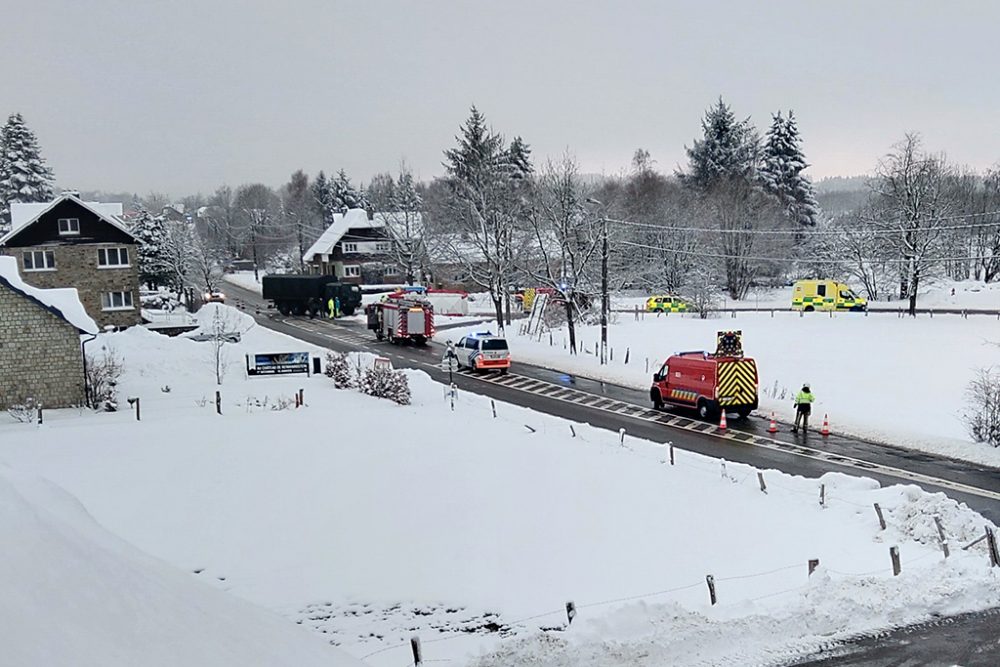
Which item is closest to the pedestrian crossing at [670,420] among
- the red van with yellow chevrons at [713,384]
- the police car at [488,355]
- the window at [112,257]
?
the police car at [488,355]

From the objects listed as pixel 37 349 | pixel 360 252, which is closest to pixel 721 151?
pixel 360 252

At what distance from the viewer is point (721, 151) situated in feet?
276

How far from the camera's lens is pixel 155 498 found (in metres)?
15.4

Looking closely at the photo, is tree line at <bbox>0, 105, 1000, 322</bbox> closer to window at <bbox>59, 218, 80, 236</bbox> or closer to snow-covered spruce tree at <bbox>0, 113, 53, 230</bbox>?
snow-covered spruce tree at <bbox>0, 113, 53, 230</bbox>

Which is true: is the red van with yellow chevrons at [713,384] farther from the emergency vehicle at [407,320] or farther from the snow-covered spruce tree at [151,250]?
the snow-covered spruce tree at [151,250]

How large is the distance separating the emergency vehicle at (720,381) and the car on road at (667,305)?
107ft

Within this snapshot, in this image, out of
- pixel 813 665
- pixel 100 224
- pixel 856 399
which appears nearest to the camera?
pixel 813 665

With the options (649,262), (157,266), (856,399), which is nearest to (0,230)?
(157,266)

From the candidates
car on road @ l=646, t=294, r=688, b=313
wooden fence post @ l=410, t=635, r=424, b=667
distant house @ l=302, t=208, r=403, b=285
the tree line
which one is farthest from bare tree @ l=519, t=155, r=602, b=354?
distant house @ l=302, t=208, r=403, b=285

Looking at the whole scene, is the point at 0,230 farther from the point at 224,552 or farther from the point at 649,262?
the point at 224,552

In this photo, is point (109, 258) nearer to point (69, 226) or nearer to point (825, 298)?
point (69, 226)

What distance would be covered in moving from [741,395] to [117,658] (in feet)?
80.0

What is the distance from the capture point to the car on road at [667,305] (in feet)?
201

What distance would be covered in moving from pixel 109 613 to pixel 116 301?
44779 millimetres
